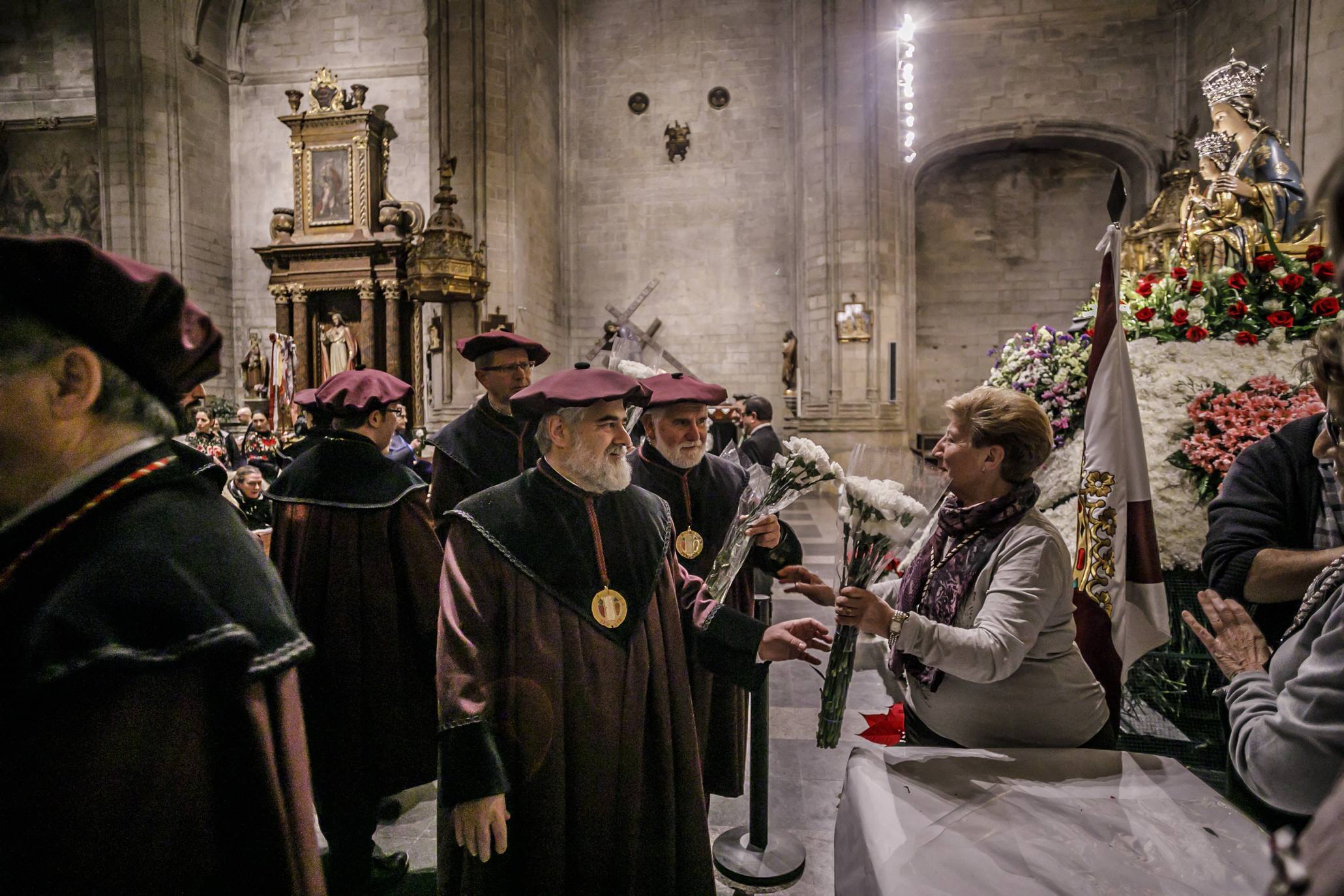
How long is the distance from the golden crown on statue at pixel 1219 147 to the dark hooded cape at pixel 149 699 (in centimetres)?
601

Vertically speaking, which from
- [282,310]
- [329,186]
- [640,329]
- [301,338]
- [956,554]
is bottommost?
[956,554]

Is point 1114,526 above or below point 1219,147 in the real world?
below

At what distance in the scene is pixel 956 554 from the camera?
1.94 m

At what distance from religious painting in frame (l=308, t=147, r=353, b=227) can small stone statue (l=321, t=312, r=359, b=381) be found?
72.1 inches

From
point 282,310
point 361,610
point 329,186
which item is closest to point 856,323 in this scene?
point 329,186

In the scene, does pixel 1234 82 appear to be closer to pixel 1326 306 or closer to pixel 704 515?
pixel 1326 306

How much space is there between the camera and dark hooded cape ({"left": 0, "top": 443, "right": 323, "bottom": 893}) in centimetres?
71

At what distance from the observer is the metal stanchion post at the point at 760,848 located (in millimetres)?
2445

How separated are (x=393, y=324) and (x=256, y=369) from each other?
311 cm

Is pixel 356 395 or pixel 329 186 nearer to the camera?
pixel 356 395

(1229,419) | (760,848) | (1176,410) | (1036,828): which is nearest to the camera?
(1036,828)

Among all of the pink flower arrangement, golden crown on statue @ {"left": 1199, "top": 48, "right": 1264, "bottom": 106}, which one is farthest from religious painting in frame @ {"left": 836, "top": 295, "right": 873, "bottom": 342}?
the pink flower arrangement

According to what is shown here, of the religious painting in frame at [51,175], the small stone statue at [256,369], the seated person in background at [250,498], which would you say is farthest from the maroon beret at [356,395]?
the religious painting in frame at [51,175]

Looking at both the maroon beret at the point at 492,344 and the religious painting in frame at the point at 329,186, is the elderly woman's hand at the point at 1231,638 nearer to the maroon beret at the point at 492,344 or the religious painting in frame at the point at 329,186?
the maroon beret at the point at 492,344
